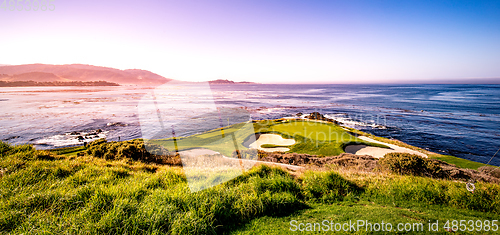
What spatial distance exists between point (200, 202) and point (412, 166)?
360 inches

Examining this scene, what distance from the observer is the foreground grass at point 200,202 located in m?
3.28

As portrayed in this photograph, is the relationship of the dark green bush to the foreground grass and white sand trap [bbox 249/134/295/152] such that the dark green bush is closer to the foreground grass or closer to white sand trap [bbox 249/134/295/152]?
the foreground grass

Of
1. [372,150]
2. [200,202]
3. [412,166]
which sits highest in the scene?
[200,202]

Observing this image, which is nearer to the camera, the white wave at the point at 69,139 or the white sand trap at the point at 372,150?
the white sand trap at the point at 372,150

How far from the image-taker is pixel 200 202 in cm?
406

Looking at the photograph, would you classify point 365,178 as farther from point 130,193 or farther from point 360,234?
point 130,193

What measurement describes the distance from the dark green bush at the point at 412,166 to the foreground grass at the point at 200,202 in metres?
2.93

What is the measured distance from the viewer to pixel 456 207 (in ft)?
14.0

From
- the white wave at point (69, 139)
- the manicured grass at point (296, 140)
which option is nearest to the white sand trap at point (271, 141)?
the manicured grass at point (296, 140)

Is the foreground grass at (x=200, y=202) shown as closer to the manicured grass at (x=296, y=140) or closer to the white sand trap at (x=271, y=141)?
the manicured grass at (x=296, y=140)

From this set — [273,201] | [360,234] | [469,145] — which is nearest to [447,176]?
[360,234]

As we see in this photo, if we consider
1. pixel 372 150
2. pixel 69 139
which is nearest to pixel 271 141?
pixel 372 150

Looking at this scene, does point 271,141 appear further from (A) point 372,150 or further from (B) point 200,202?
(B) point 200,202

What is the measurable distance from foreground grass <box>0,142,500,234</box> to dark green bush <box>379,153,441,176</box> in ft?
9.61
